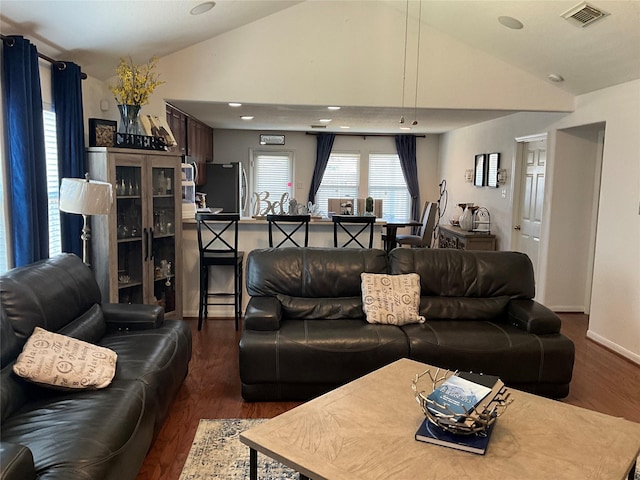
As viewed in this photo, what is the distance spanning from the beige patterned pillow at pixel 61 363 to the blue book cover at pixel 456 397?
5.06 feet

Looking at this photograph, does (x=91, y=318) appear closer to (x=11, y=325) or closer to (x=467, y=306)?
(x=11, y=325)

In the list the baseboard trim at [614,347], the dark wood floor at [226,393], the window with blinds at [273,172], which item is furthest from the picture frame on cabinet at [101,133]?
the window with blinds at [273,172]

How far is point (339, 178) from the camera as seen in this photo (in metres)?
9.62

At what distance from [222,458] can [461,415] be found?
1.37m

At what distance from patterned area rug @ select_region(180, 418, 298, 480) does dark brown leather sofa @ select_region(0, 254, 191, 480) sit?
0.26 metres

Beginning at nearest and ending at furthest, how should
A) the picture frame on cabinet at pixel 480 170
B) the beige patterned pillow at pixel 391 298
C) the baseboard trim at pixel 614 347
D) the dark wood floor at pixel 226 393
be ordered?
the dark wood floor at pixel 226 393, the beige patterned pillow at pixel 391 298, the baseboard trim at pixel 614 347, the picture frame on cabinet at pixel 480 170

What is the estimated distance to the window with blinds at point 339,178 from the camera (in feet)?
31.4

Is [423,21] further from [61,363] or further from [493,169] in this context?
[61,363]

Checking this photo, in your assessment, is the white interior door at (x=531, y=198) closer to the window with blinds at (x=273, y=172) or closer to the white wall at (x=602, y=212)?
the white wall at (x=602, y=212)

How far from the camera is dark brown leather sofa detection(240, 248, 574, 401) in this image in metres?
3.19

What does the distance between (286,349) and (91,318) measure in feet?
4.03

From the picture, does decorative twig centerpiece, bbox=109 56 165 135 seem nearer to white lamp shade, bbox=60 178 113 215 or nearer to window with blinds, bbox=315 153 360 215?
white lamp shade, bbox=60 178 113 215

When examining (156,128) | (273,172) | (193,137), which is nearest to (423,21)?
(156,128)

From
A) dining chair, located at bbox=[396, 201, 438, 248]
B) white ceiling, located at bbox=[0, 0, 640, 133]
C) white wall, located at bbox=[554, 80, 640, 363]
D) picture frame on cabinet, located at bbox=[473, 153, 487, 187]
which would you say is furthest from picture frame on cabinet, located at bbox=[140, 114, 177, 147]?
picture frame on cabinet, located at bbox=[473, 153, 487, 187]
